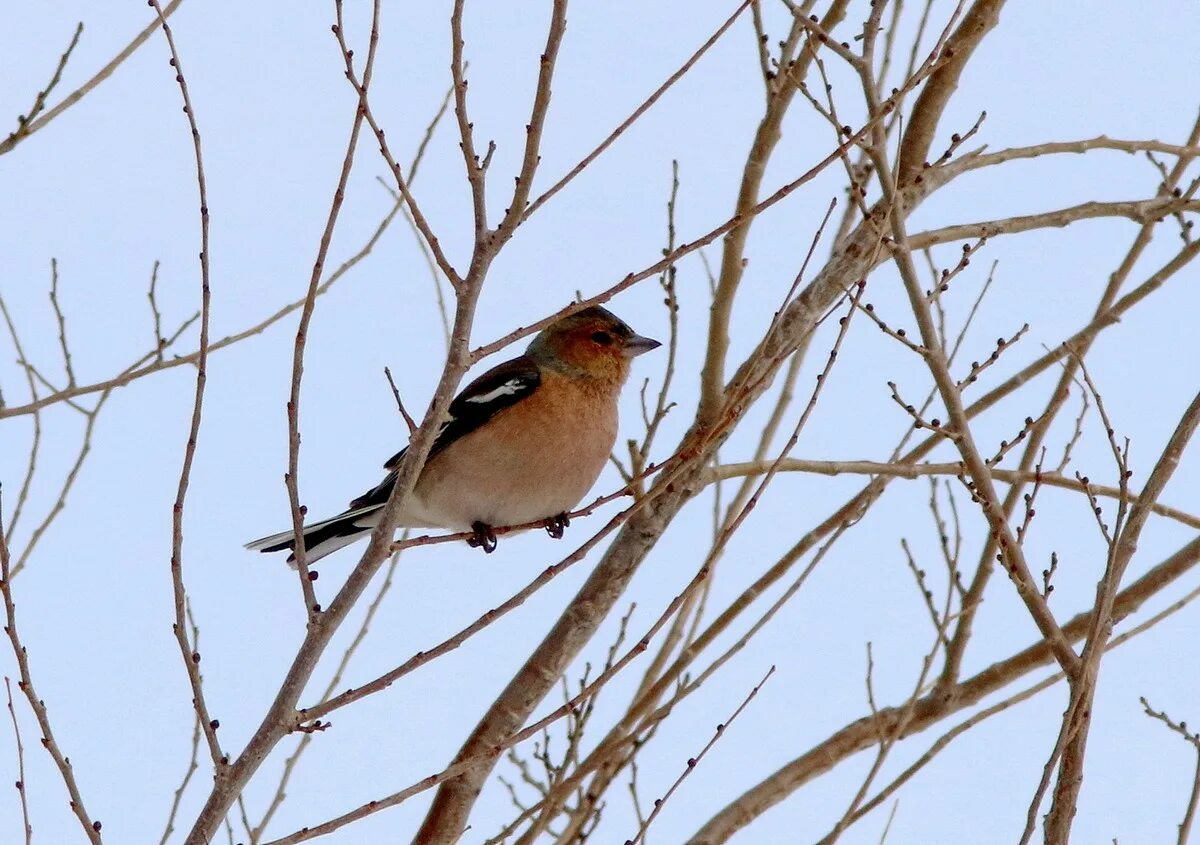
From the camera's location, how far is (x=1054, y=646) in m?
4.50

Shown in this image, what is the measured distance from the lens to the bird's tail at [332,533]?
6086 millimetres

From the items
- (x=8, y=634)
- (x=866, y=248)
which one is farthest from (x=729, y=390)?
(x=8, y=634)

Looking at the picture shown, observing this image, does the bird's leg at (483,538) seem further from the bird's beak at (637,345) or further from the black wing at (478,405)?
the bird's beak at (637,345)

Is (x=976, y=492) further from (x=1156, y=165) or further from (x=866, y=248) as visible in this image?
(x=1156, y=165)

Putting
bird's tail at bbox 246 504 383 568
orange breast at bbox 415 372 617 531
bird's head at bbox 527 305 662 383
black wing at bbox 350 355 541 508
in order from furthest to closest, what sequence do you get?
bird's head at bbox 527 305 662 383
black wing at bbox 350 355 541 508
orange breast at bbox 415 372 617 531
bird's tail at bbox 246 504 383 568

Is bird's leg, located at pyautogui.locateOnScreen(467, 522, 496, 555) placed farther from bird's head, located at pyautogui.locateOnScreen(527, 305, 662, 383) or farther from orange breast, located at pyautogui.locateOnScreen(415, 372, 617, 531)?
bird's head, located at pyautogui.locateOnScreen(527, 305, 662, 383)

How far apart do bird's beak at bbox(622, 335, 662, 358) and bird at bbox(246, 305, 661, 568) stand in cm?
25

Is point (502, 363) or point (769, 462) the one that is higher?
point (502, 363)

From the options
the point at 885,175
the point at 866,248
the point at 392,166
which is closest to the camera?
the point at 392,166

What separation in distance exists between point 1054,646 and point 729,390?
1.77m

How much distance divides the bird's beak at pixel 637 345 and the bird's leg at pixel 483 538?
1.29 m

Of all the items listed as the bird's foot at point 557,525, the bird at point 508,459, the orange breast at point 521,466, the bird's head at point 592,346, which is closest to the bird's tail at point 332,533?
the bird at point 508,459

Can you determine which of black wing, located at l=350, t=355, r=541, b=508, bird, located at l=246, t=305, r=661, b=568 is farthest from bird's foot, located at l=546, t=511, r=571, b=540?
black wing, located at l=350, t=355, r=541, b=508

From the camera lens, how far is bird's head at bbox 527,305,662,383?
22.3ft
